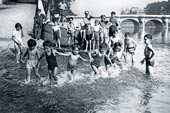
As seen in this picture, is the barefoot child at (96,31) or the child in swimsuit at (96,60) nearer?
the child in swimsuit at (96,60)

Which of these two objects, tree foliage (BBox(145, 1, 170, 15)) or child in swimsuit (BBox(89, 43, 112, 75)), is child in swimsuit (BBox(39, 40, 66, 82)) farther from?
tree foliage (BBox(145, 1, 170, 15))

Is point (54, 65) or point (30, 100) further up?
point (54, 65)

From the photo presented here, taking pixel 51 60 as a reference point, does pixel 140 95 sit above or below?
below

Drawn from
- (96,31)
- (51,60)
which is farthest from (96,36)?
(51,60)

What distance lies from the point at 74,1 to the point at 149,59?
4879cm

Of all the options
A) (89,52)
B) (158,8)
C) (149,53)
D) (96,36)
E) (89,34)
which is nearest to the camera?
(149,53)

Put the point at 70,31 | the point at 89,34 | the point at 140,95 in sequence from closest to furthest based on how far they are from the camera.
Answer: the point at 140,95 → the point at 89,34 → the point at 70,31

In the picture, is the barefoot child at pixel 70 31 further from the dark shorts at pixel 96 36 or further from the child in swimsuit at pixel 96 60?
the child in swimsuit at pixel 96 60

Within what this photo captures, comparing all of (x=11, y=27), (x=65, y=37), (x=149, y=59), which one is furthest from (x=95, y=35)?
(x=11, y=27)

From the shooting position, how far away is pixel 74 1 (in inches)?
2296

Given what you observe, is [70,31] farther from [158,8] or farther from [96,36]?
[158,8]

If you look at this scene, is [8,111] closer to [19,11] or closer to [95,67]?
[95,67]

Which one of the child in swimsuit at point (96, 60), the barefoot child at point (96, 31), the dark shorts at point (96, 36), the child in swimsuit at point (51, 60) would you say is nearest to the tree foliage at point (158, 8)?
the barefoot child at point (96, 31)

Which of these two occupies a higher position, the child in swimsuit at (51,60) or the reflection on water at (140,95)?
the child in swimsuit at (51,60)
